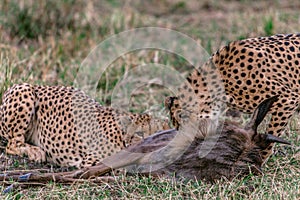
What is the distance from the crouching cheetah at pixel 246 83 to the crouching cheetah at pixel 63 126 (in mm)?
327

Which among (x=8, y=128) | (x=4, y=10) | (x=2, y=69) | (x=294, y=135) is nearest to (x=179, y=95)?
(x=294, y=135)

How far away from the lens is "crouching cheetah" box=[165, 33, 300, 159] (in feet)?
16.3

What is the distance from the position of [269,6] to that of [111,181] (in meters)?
6.42

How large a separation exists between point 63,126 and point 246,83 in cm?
150

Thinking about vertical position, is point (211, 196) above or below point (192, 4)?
below

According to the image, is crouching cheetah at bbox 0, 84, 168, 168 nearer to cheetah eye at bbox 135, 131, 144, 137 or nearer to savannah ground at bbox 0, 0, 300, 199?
cheetah eye at bbox 135, 131, 144, 137

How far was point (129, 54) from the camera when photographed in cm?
741

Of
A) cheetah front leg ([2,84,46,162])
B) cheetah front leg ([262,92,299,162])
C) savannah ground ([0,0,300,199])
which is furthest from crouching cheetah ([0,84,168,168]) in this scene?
cheetah front leg ([262,92,299,162])

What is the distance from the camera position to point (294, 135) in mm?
5340

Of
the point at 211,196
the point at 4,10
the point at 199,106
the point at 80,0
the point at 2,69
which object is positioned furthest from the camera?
the point at 80,0

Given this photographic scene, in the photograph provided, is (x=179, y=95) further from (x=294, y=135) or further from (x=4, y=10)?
(x=4, y=10)

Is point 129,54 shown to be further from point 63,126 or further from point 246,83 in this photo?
point 246,83

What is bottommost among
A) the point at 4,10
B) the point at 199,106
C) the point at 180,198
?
the point at 180,198

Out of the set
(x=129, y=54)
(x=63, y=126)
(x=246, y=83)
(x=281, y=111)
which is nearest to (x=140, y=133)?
(x=63, y=126)
